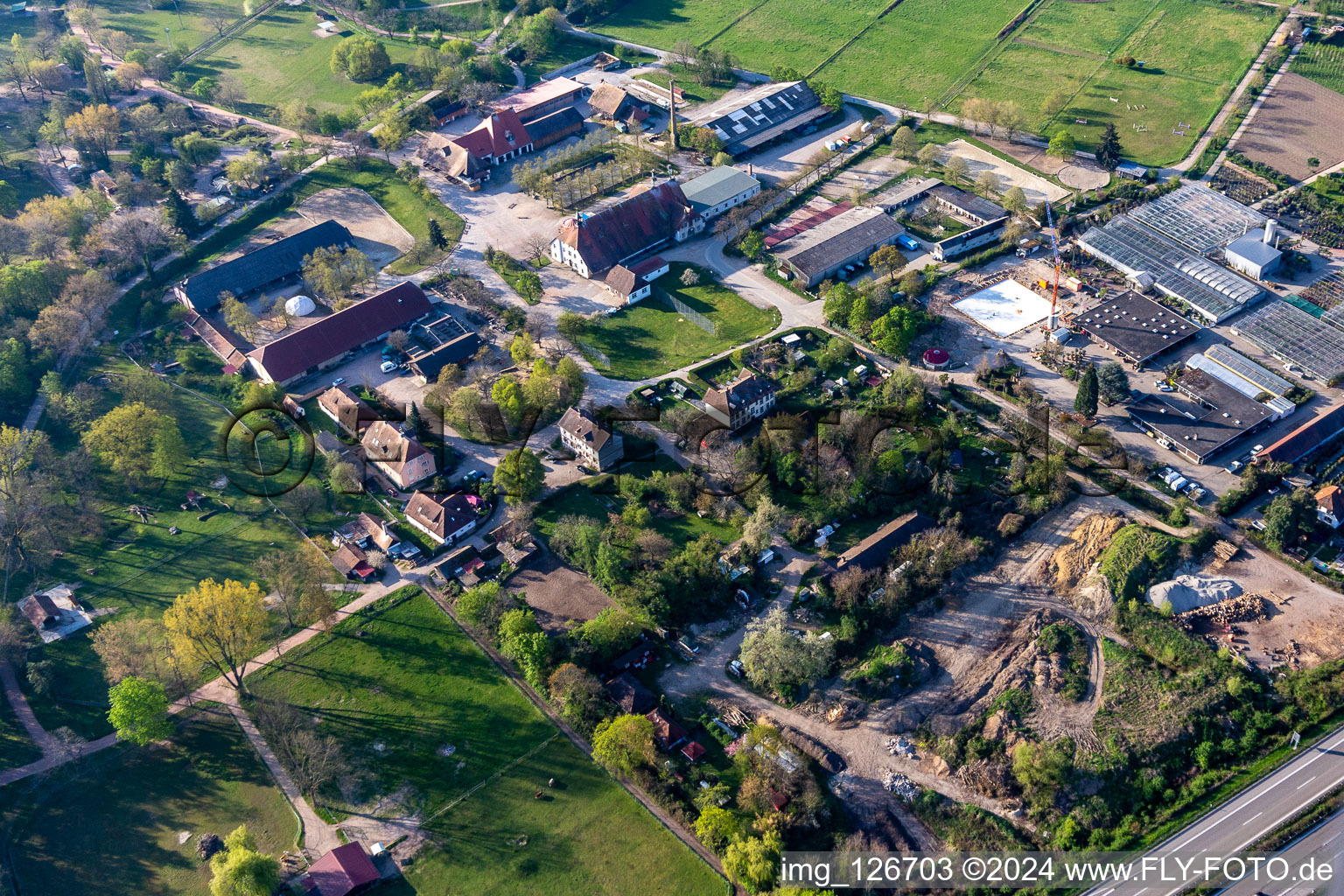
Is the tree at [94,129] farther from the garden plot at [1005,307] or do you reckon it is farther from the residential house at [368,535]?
the garden plot at [1005,307]

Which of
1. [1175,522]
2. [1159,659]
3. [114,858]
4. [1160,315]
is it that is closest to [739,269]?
[1160,315]

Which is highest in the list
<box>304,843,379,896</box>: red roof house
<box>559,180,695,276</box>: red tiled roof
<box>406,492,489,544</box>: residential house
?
<box>559,180,695,276</box>: red tiled roof

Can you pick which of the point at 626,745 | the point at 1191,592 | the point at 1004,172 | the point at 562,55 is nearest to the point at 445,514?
the point at 626,745

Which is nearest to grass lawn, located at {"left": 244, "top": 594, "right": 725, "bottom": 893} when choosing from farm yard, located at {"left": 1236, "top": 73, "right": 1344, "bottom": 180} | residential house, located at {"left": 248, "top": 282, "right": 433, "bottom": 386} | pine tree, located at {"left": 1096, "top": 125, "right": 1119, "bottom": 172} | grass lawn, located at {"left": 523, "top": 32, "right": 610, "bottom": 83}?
residential house, located at {"left": 248, "top": 282, "right": 433, "bottom": 386}

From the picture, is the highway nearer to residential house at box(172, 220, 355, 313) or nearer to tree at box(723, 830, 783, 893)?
tree at box(723, 830, 783, 893)

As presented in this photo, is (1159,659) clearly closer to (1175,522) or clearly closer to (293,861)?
(1175,522)

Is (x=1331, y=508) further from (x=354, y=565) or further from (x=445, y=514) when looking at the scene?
(x=354, y=565)
